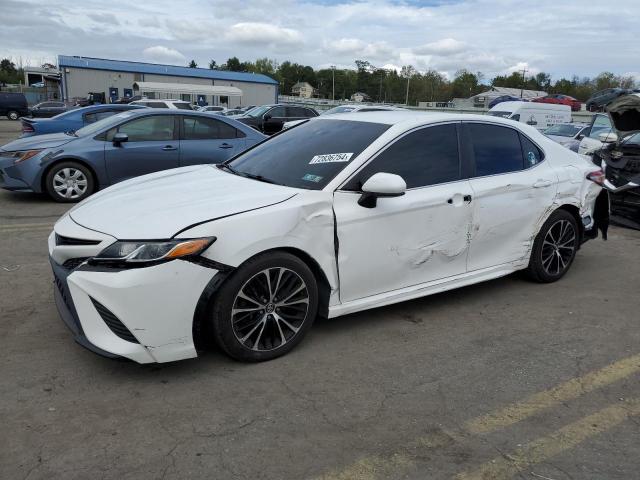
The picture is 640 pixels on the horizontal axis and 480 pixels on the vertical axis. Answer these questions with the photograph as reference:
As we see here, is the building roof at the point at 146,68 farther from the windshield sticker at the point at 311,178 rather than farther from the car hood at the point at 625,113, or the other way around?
the windshield sticker at the point at 311,178

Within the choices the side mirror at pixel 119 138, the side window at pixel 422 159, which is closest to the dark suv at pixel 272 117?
the side mirror at pixel 119 138

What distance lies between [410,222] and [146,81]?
66.7 metres

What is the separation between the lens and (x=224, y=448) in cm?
266

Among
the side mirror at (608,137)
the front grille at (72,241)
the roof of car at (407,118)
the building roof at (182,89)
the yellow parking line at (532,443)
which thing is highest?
the building roof at (182,89)

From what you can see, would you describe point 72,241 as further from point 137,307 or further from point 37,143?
point 37,143

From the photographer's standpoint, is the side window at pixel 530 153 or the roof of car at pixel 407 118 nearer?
the roof of car at pixel 407 118

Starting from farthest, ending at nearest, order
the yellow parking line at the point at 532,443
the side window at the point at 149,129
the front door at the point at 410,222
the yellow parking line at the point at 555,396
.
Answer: the side window at the point at 149,129 → the front door at the point at 410,222 → the yellow parking line at the point at 555,396 → the yellow parking line at the point at 532,443

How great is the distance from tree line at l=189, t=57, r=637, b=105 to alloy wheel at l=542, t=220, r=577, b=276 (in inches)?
3690

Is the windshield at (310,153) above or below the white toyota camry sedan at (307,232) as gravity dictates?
above

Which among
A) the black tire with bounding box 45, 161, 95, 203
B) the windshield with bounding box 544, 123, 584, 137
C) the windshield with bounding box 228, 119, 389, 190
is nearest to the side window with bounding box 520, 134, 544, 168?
the windshield with bounding box 228, 119, 389, 190

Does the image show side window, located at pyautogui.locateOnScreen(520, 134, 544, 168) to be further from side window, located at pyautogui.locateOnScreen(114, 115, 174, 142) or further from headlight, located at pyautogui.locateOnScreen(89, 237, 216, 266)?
side window, located at pyautogui.locateOnScreen(114, 115, 174, 142)

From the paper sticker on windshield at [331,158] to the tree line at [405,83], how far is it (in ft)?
314

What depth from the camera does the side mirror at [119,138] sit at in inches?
322

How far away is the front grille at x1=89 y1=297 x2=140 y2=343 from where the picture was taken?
3.04m
